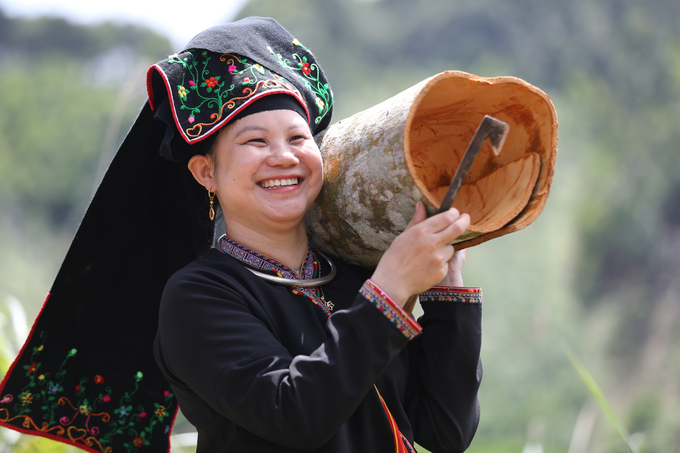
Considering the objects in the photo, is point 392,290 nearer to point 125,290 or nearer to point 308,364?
point 308,364

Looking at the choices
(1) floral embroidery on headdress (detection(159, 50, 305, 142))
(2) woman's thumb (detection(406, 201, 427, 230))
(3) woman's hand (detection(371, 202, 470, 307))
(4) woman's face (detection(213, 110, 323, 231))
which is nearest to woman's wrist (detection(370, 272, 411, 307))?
(3) woman's hand (detection(371, 202, 470, 307))

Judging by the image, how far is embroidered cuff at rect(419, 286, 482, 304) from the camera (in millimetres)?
1694

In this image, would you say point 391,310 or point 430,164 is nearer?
point 391,310

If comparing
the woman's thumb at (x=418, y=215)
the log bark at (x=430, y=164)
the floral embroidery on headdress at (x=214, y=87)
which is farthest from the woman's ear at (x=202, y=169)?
the woman's thumb at (x=418, y=215)

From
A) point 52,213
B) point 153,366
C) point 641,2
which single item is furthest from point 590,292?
point 52,213

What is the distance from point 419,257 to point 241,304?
0.44 metres

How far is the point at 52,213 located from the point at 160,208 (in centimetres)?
2519

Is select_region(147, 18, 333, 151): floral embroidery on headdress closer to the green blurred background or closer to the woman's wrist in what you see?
the woman's wrist

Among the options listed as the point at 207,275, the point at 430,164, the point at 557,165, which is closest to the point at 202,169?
the point at 207,275

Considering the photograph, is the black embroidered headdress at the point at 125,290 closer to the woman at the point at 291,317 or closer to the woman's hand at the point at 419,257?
the woman at the point at 291,317

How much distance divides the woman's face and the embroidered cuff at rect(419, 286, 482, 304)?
0.44 m

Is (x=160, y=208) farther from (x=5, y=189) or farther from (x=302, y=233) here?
(x=5, y=189)

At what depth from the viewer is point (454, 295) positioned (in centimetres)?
170

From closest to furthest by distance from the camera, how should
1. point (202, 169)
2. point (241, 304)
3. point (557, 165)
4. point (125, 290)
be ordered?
point (241, 304)
point (202, 169)
point (125, 290)
point (557, 165)
